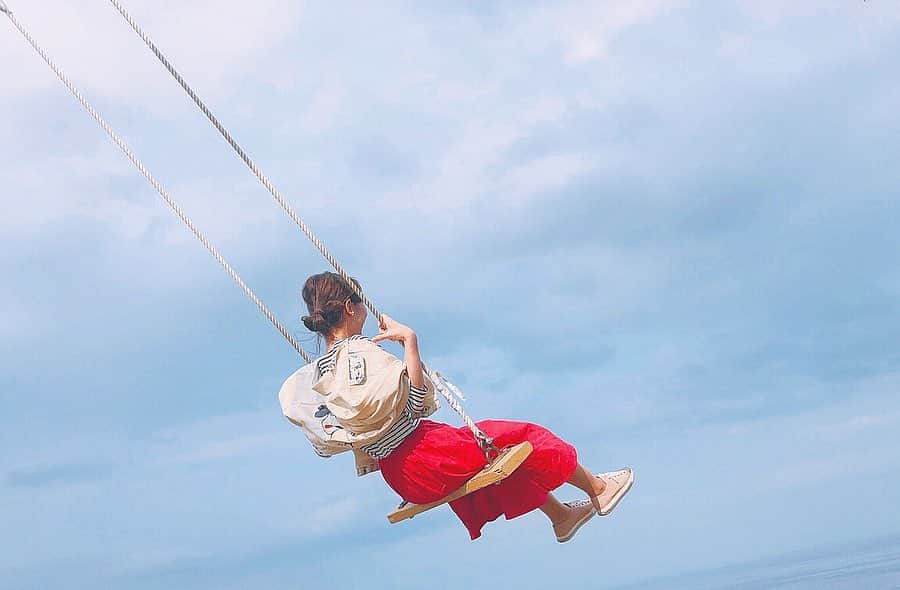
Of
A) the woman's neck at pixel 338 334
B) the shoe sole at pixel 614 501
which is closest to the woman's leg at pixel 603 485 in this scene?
the shoe sole at pixel 614 501

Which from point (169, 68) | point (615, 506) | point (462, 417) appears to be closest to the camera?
point (169, 68)

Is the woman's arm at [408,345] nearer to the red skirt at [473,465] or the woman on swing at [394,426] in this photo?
the woman on swing at [394,426]

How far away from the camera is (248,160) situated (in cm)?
603

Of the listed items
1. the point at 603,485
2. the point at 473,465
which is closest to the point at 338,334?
the point at 473,465

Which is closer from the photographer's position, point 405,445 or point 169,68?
point 169,68

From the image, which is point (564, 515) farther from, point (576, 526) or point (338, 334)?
point (338, 334)

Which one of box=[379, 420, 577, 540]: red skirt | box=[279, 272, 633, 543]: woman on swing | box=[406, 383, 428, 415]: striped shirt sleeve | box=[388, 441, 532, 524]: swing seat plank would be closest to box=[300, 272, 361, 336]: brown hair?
box=[279, 272, 633, 543]: woman on swing

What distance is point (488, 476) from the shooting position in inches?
243

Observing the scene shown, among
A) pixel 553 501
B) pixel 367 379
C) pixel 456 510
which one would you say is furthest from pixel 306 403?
pixel 553 501

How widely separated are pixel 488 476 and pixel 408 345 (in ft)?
2.77

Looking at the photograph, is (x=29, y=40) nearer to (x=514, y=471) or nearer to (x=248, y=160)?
(x=248, y=160)

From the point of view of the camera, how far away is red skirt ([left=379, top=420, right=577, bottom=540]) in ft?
20.6

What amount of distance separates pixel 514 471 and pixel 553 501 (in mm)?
583

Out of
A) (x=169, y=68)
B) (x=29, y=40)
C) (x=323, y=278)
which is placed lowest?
(x=323, y=278)
